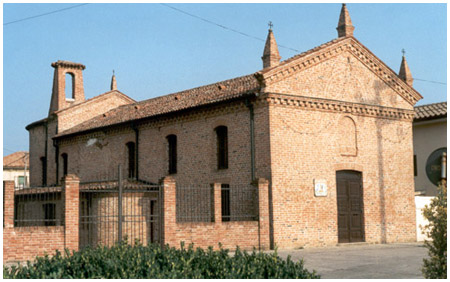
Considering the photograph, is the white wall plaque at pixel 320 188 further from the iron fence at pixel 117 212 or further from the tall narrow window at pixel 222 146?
the iron fence at pixel 117 212

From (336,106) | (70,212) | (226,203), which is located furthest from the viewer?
(336,106)

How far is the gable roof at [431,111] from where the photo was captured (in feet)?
88.7

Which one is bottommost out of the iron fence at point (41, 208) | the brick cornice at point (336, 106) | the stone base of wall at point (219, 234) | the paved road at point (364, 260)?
the paved road at point (364, 260)

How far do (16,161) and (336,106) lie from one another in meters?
42.3

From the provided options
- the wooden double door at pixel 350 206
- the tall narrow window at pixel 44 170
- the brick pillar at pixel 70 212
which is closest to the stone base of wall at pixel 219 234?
the brick pillar at pixel 70 212

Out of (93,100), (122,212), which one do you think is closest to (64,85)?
(93,100)

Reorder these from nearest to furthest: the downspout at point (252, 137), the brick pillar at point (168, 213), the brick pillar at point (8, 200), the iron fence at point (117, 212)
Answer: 1. the brick pillar at point (8, 200)
2. the brick pillar at point (168, 213)
3. the downspout at point (252, 137)
4. the iron fence at point (117, 212)

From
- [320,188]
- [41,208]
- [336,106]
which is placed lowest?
[41,208]

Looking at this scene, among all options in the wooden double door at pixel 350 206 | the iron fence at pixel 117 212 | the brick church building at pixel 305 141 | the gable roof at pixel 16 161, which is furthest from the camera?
the gable roof at pixel 16 161

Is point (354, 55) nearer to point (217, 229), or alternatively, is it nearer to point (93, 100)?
point (217, 229)

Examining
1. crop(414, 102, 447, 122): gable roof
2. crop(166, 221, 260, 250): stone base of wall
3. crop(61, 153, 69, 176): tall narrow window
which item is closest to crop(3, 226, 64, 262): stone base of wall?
crop(166, 221, 260, 250): stone base of wall

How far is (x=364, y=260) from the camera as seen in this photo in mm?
15266

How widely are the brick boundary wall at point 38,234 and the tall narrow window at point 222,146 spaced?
6118 millimetres

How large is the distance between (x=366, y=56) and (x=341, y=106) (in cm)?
243
